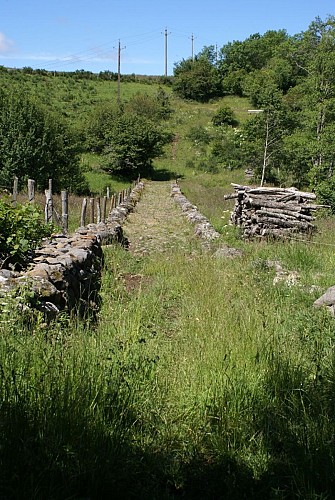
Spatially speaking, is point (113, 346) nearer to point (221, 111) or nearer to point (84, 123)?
point (84, 123)

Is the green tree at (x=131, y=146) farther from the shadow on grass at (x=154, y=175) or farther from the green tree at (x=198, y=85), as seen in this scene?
the green tree at (x=198, y=85)

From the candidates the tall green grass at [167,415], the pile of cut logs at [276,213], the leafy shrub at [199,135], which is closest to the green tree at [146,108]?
the leafy shrub at [199,135]

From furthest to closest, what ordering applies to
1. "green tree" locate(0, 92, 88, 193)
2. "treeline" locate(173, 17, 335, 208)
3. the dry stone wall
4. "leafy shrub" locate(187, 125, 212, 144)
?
"leafy shrub" locate(187, 125, 212, 144), "treeline" locate(173, 17, 335, 208), "green tree" locate(0, 92, 88, 193), the dry stone wall

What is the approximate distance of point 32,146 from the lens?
24922 millimetres

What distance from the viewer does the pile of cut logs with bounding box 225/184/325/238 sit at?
48.5 feet

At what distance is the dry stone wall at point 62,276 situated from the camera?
208 inches

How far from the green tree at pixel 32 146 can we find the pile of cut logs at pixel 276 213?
1300 cm

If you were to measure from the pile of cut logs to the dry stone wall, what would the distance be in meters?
6.75

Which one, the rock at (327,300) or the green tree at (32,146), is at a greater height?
the green tree at (32,146)

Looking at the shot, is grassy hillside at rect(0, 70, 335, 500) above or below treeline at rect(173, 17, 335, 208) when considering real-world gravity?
below

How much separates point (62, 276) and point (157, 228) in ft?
37.0

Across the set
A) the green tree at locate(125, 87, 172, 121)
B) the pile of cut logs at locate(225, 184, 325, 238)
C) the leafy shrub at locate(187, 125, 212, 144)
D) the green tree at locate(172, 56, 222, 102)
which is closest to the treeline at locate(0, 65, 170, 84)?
the green tree at locate(172, 56, 222, 102)

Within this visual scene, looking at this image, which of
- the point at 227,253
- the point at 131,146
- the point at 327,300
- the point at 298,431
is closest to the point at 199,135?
the point at 131,146

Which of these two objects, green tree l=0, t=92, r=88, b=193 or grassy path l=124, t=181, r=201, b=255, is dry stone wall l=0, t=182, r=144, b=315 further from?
green tree l=0, t=92, r=88, b=193
